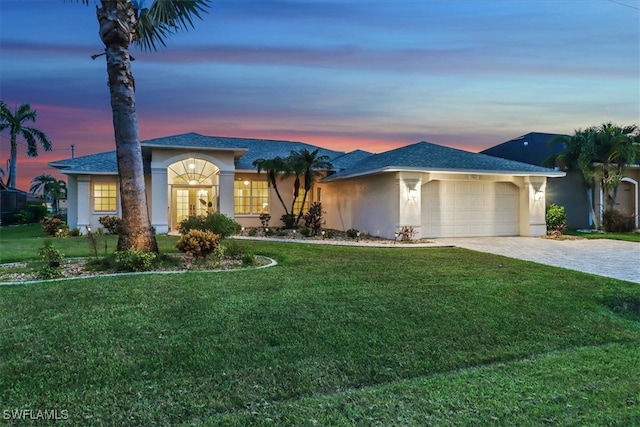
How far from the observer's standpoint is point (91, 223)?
60.0 ft

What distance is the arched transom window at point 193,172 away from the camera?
1953 centimetres

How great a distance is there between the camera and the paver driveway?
9458mm

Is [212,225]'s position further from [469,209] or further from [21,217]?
[21,217]

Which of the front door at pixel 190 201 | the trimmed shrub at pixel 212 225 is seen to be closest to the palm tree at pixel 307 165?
the front door at pixel 190 201

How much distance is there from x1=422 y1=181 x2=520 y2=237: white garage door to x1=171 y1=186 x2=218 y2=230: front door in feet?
36.0

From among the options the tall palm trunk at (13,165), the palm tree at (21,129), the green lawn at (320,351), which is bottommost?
the green lawn at (320,351)

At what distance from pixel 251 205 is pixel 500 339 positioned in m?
16.9

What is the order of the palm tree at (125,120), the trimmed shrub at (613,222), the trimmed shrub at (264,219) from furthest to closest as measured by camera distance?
the trimmed shrub at (264,219) < the trimmed shrub at (613,222) < the palm tree at (125,120)

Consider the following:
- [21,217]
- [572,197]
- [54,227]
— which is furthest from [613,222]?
[21,217]

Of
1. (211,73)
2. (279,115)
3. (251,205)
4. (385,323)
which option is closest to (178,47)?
(211,73)

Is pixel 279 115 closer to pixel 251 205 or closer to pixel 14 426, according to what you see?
pixel 251 205

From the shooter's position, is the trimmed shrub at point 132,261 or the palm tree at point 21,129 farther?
the palm tree at point 21,129

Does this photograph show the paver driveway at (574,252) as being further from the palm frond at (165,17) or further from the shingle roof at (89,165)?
the shingle roof at (89,165)

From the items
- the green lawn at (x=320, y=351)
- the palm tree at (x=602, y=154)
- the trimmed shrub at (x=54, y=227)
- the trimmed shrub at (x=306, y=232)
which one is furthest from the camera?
the palm tree at (x=602, y=154)
